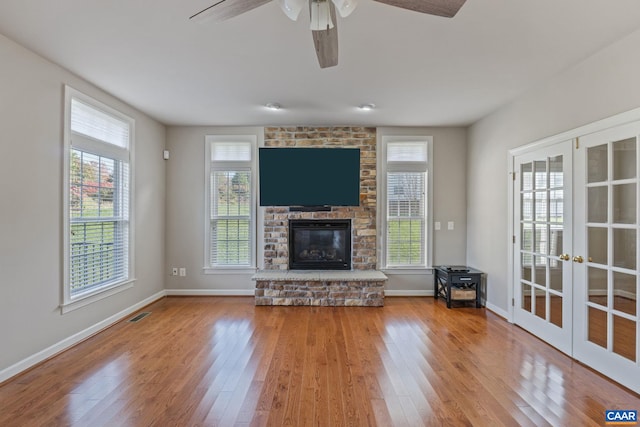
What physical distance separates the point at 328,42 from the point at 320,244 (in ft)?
11.4

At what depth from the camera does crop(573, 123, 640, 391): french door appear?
2475 mm

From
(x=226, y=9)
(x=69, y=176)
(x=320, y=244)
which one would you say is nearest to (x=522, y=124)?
(x=320, y=244)

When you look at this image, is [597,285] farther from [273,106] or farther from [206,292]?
[206,292]

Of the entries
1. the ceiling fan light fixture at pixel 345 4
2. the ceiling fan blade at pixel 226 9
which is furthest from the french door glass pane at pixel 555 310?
the ceiling fan blade at pixel 226 9

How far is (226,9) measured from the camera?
1.75 m

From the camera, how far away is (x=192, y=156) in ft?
16.9

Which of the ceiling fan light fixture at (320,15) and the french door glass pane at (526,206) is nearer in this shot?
the ceiling fan light fixture at (320,15)

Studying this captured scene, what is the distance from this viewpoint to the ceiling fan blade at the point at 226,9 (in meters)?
1.69

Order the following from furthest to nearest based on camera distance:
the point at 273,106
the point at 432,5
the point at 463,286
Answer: the point at 463,286 → the point at 273,106 → the point at 432,5

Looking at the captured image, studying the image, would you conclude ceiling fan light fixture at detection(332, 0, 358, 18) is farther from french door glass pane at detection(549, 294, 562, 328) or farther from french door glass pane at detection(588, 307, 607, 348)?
french door glass pane at detection(549, 294, 562, 328)

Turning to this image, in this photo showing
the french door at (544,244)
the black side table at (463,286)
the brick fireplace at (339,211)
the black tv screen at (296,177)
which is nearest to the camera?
the french door at (544,244)

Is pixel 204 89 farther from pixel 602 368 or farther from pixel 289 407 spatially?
pixel 602 368

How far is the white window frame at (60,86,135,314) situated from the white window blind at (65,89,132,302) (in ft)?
0.04

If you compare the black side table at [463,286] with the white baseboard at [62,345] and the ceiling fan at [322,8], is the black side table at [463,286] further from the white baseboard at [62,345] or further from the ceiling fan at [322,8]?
the white baseboard at [62,345]
